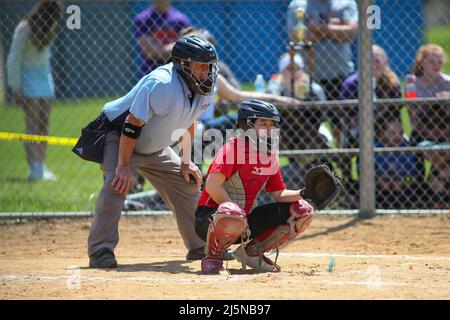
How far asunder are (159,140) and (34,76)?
166 inches

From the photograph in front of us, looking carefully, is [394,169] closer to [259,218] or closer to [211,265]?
[259,218]

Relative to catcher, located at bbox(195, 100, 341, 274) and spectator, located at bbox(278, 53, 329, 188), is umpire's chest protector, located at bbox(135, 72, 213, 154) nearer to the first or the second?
catcher, located at bbox(195, 100, 341, 274)

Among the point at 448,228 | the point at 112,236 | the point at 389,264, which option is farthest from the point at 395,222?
the point at 112,236

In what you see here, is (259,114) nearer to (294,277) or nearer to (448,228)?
(294,277)

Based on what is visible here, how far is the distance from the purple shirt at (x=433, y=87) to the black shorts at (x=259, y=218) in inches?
141

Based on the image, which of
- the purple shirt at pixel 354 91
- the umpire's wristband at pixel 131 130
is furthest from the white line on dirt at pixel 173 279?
the purple shirt at pixel 354 91

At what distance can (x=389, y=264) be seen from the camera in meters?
5.91

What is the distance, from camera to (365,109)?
8070 millimetres

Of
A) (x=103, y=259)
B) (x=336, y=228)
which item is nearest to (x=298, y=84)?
(x=336, y=228)

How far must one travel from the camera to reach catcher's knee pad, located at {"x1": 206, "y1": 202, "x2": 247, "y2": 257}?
204 inches

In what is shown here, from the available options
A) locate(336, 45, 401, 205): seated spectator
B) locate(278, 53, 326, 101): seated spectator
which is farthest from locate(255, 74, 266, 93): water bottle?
locate(336, 45, 401, 205): seated spectator

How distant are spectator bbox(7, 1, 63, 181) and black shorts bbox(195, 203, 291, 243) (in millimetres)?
4056

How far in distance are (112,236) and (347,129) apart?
342 centimetres

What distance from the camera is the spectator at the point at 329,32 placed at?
8609mm
